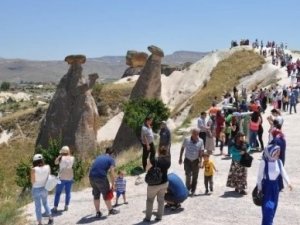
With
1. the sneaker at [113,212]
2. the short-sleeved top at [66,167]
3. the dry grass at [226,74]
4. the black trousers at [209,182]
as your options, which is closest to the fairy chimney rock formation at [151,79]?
the dry grass at [226,74]

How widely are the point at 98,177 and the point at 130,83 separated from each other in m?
44.4

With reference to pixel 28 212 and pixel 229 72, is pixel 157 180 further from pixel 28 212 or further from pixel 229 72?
pixel 229 72

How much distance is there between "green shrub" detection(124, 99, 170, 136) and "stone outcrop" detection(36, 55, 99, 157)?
11.0 feet

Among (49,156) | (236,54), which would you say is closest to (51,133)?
(49,156)

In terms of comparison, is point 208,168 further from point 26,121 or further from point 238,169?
point 26,121

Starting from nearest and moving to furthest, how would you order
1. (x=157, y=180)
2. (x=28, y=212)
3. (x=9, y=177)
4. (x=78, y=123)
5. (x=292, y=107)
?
1. (x=157, y=180)
2. (x=28, y=212)
3. (x=9, y=177)
4. (x=78, y=123)
5. (x=292, y=107)

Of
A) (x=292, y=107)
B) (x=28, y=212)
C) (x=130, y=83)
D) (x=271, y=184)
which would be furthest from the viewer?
(x=130, y=83)

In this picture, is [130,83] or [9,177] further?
[130,83]

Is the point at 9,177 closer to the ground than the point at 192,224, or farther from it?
closer to the ground

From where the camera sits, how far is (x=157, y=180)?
37.2 ft

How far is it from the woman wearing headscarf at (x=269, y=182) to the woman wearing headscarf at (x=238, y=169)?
3.38m

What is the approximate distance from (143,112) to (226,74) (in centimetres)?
2767

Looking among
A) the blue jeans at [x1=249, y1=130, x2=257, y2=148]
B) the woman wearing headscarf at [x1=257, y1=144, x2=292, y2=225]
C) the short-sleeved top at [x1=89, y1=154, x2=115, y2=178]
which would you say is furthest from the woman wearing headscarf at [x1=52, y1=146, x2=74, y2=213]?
the blue jeans at [x1=249, y1=130, x2=257, y2=148]

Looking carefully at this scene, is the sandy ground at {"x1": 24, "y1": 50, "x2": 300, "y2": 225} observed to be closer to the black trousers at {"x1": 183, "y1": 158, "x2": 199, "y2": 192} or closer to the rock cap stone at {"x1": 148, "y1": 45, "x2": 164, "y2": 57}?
the black trousers at {"x1": 183, "y1": 158, "x2": 199, "y2": 192}
